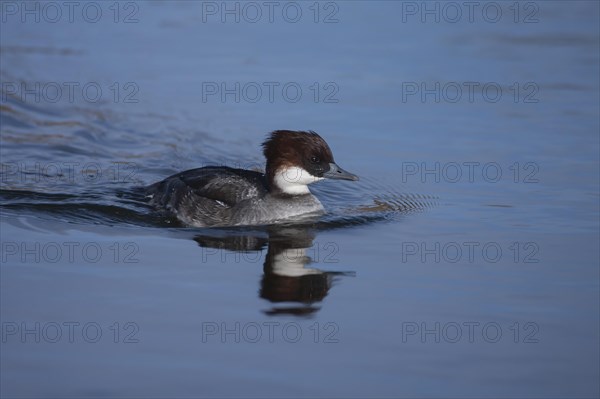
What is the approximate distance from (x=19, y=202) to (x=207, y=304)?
427cm

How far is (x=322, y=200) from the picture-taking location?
1419 cm

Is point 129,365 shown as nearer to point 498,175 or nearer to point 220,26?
point 498,175

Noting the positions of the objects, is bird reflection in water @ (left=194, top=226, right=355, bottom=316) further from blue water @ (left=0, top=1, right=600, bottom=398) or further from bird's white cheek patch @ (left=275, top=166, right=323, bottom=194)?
bird's white cheek patch @ (left=275, top=166, right=323, bottom=194)

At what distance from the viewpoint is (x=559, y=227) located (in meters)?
11.9

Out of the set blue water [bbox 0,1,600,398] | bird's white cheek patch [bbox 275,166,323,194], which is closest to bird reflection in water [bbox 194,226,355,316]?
blue water [bbox 0,1,600,398]

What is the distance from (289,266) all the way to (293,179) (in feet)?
7.23

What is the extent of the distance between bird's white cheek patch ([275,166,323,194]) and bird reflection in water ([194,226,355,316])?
658 millimetres

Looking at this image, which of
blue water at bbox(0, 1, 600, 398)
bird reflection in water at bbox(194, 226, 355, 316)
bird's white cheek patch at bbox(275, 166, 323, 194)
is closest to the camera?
blue water at bbox(0, 1, 600, 398)

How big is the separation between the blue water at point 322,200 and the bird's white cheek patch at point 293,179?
581 mm

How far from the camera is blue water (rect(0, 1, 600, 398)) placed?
8539 millimetres

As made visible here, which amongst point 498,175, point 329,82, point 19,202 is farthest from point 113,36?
point 498,175

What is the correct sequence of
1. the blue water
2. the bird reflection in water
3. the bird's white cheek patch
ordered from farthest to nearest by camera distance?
1. the bird's white cheek patch
2. the bird reflection in water
3. the blue water

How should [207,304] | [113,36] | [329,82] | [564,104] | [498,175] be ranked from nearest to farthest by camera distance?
[207,304], [498,175], [564,104], [329,82], [113,36]

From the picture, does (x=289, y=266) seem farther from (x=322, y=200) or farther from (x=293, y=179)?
(x=322, y=200)
